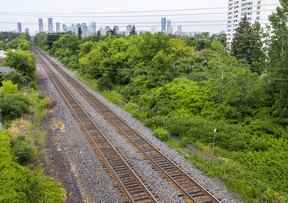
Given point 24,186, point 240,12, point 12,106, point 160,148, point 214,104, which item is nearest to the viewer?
point 24,186

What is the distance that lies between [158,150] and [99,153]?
313 cm

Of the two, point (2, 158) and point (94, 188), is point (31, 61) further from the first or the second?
point (94, 188)

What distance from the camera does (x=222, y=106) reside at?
2044 centimetres

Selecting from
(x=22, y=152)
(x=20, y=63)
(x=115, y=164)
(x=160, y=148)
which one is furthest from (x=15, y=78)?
(x=115, y=164)

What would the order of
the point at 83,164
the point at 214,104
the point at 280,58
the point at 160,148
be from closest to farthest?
the point at 83,164
the point at 160,148
the point at 280,58
the point at 214,104

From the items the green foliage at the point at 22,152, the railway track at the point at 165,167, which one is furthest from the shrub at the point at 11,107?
the green foliage at the point at 22,152

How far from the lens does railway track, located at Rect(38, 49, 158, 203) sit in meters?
11.0

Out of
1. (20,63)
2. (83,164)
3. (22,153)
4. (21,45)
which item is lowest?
(83,164)

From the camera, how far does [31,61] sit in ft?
123

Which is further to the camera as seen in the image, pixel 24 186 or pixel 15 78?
pixel 15 78

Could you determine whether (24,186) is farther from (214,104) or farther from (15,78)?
(15,78)

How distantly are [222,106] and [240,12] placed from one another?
293 feet

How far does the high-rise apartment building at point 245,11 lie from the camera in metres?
68.7

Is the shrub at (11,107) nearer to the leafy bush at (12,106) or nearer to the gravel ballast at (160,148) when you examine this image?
the leafy bush at (12,106)
